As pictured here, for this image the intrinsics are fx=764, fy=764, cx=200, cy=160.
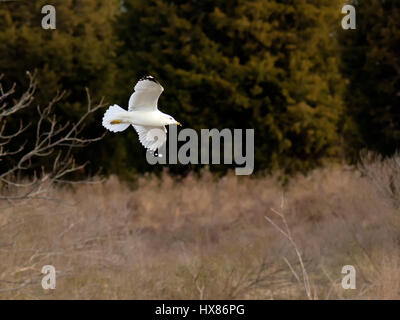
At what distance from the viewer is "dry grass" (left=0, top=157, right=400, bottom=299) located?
26.8 ft

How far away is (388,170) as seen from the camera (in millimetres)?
9484

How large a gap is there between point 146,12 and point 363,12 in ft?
13.7

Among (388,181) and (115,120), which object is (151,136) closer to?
(115,120)

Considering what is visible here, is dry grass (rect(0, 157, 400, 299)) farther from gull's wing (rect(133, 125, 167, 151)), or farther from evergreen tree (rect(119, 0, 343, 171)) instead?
gull's wing (rect(133, 125, 167, 151))

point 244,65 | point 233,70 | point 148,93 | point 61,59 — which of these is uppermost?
point 61,59

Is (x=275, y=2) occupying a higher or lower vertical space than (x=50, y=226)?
higher

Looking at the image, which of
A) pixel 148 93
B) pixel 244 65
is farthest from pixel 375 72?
pixel 148 93

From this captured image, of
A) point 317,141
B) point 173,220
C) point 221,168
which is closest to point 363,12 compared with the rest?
point 317,141

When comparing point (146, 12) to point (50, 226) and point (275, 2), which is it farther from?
point (50, 226)

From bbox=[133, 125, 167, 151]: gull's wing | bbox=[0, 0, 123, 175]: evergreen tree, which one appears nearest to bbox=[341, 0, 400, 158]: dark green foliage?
bbox=[0, 0, 123, 175]: evergreen tree

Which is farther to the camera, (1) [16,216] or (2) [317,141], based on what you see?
(2) [317,141]

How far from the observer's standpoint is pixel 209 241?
11461 mm

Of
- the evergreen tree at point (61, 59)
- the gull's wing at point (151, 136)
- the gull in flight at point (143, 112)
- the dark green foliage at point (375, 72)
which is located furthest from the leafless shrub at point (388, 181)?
the evergreen tree at point (61, 59)

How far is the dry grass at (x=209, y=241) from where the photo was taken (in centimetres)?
816
